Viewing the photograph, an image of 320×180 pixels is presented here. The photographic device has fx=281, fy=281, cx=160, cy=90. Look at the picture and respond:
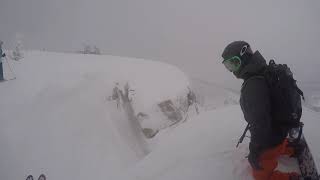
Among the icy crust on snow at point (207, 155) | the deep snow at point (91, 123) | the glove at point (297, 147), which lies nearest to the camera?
the glove at point (297, 147)

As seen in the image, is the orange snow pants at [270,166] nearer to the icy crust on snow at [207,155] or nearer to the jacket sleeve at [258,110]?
the jacket sleeve at [258,110]

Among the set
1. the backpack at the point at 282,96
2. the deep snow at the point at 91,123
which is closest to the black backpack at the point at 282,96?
the backpack at the point at 282,96

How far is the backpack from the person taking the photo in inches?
130

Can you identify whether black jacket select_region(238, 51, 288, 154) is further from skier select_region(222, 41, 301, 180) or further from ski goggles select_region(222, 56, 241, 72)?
ski goggles select_region(222, 56, 241, 72)

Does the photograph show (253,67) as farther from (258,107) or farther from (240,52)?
(258,107)

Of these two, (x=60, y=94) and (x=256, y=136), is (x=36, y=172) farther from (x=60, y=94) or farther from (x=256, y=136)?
(x=256, y=136)

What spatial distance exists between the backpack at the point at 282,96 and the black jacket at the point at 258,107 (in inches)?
2.4

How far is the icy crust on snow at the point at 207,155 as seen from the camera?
4164mm

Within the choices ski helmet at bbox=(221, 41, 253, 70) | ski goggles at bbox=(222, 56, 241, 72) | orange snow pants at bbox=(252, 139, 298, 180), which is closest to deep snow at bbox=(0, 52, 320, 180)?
orange snow pants at bbox=(252, 139, 298, 180)

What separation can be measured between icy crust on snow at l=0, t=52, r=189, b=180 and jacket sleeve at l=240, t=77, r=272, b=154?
711cm

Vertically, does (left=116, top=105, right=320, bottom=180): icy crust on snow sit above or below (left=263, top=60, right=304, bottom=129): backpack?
below

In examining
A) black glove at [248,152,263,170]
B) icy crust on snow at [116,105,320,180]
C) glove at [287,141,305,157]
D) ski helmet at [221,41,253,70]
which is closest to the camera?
black glove at [248,152,263,170]

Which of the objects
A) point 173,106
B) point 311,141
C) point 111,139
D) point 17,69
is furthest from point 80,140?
point 311,141

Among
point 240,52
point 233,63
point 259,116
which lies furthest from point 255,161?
point 240,52
